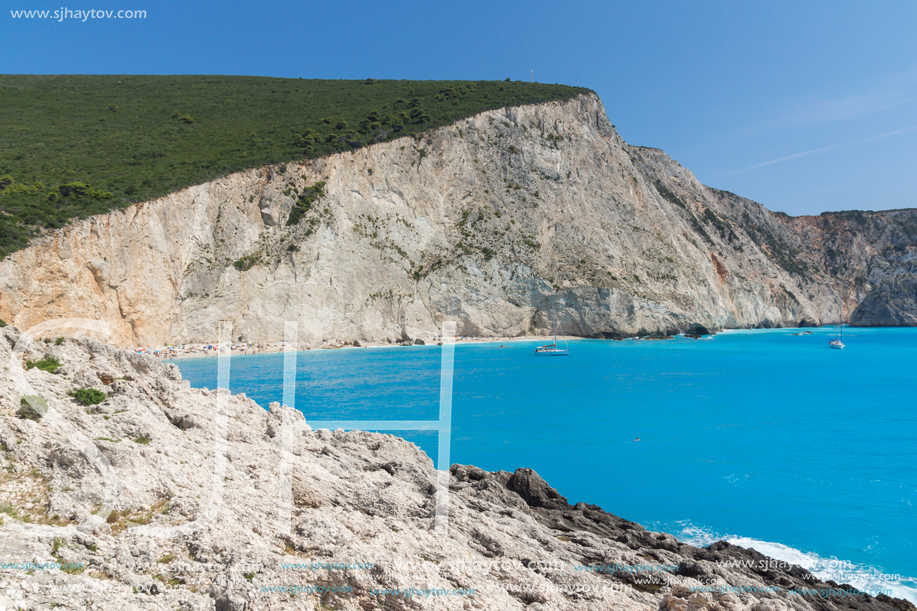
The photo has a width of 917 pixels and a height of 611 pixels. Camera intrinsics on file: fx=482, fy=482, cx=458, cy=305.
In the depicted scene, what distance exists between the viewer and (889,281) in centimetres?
9794

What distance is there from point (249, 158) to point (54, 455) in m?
48.4

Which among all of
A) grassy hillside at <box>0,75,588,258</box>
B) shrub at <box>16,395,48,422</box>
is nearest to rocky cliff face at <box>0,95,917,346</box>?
grassy hillside at <box>0,75,588,258</box>

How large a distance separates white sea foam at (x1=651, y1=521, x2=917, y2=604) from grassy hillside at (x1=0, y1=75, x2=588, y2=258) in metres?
38.1

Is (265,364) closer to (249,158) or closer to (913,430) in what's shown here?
(249,158)

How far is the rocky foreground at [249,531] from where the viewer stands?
4.48 meters

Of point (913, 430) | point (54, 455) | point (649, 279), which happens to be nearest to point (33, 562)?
point (54, 455)

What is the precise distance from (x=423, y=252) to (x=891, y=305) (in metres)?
96.9

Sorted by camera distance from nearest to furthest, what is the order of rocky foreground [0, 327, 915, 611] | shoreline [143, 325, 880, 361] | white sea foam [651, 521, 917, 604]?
rocky foreground [0, 327, 915, 611] → white sea foam [651, 521, 917, 604] → shoreline [143, 325, 880, 361]

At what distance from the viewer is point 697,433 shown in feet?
61.8

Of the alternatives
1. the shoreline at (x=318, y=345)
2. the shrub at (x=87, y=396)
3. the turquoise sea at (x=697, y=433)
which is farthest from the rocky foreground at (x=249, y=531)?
the shoreline at (x=318, y=345)

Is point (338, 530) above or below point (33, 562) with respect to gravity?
below

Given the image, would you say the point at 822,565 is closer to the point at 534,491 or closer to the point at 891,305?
the point at 534,491

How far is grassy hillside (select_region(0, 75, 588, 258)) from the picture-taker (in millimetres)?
35750

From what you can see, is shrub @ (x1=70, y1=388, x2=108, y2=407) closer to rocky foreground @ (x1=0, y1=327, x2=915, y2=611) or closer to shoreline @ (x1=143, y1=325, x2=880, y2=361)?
rocky foreground @ (x1=0, y1=327, x2=915, y2=611)
